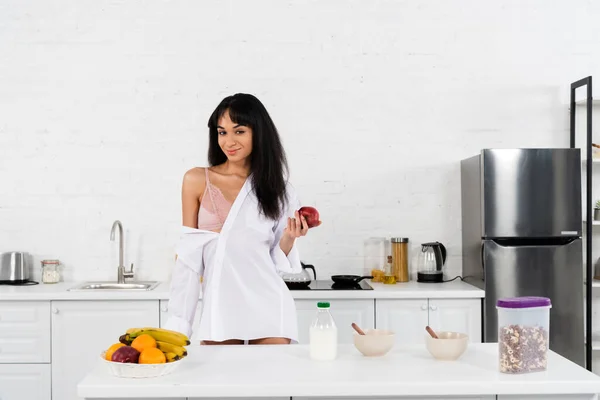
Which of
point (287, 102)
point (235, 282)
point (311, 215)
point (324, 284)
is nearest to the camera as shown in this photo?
point (311, 215)

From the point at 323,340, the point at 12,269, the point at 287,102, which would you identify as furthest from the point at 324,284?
the point at 323,340

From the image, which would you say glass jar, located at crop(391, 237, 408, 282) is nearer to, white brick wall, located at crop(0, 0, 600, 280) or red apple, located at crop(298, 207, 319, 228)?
white brick wall, located at crop(0, 0, 600, 280)

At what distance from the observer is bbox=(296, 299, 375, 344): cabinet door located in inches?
148

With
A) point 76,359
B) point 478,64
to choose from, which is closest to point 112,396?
A: point 76,359

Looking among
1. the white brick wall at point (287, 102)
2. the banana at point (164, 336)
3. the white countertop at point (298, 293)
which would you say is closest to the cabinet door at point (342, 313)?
the white countertop at point (298, 293)

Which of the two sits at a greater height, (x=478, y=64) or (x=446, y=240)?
(x=478, y=64)

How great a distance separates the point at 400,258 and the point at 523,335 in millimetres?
2199

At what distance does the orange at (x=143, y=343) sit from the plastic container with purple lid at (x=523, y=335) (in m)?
0.99

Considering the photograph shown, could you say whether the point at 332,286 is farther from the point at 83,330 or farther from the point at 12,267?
the point at 12,267

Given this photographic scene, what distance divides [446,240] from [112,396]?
114 inches

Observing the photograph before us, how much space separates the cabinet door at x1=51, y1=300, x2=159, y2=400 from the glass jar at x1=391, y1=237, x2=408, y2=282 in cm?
143

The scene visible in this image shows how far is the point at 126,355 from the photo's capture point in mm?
1909

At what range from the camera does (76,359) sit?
3713 millimetres

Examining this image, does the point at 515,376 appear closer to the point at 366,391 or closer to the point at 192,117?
the point at 366,391
